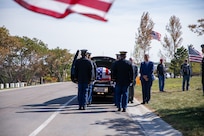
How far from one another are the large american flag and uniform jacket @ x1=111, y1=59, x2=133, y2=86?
3.00 m

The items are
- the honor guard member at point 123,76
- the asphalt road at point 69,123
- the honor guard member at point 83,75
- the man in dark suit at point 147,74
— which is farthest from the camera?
the man in dark suit at point 147,74

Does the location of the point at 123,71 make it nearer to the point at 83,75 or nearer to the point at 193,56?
the point at 83,75

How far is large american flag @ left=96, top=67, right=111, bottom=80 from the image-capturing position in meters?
14.6

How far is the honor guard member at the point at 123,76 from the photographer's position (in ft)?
37.9

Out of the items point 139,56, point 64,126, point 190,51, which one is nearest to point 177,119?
point 64,126

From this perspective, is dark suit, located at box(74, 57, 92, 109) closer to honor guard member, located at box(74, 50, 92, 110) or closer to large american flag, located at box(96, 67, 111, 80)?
honor guard member, located at box(74, 50, 92, 110)

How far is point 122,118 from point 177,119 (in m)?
1.56

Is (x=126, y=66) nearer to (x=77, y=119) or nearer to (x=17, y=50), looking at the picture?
(x=77, y=119)

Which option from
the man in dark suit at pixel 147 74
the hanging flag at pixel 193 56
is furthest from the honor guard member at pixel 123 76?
the hanging flag at pixel 193 56

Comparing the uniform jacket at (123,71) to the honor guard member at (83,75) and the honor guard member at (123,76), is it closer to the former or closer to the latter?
the honor guard member at (123,76)

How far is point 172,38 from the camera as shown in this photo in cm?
5772

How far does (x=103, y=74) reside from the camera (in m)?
14.8

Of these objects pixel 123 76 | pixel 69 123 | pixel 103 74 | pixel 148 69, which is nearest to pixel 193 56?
pixel 103 74

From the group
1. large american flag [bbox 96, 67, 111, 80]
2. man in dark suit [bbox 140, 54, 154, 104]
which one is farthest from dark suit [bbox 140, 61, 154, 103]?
large american flag [bbox 96, 67, 111, 80]
